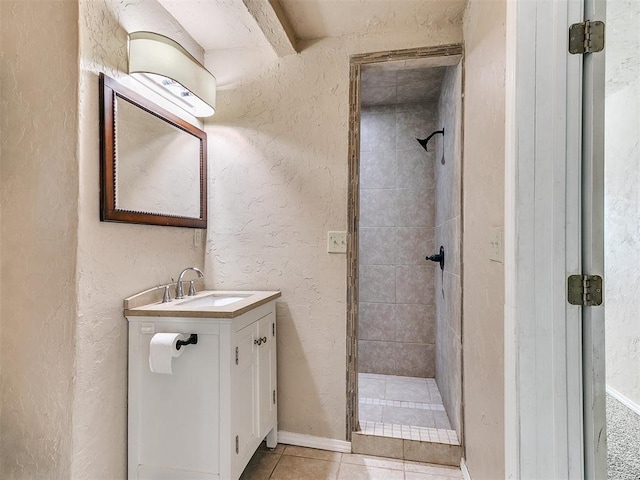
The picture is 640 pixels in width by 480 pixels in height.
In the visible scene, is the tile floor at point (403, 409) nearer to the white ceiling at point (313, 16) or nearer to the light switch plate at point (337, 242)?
the light switch plate at point (337, 242)

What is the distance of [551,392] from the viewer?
0.96 meters

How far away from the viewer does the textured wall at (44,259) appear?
1204 millimetres

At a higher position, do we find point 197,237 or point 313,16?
point 313,16

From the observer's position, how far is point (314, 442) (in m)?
1.84

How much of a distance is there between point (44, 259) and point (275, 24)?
4.80ft

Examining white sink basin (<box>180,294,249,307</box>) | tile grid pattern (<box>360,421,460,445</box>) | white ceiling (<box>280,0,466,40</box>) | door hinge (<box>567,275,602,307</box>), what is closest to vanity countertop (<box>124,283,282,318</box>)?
white sink basin (<box>180,294,249,307</box>)

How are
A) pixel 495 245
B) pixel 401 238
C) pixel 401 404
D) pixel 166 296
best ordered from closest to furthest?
1. pixel 495 245
2. pixel 166 296
3. pixel 401 404
4. pixel 401 238

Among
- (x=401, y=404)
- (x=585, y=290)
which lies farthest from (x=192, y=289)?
(x=585, y=290)

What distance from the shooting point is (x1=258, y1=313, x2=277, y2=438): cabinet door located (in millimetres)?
1647

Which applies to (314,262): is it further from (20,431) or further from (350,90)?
(20,431)

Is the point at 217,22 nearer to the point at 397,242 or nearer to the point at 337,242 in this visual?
the point at 337,242

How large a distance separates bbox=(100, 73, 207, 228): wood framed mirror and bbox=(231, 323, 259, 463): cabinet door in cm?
71

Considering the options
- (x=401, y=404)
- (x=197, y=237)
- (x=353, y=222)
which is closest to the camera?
(x=353, y=222)

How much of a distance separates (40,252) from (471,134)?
1823mm
